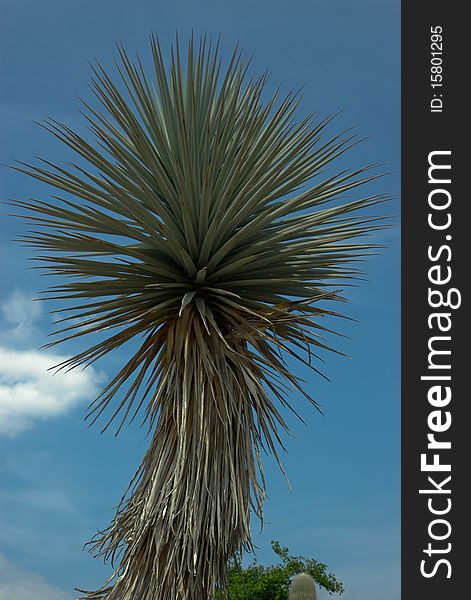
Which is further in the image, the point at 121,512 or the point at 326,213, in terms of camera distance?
the point at 326,213

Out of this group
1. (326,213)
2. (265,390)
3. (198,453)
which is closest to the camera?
(198,453)

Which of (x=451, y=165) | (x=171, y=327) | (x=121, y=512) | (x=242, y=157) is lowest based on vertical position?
(x=121, y=512)

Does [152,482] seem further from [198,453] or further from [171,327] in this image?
[171,327]

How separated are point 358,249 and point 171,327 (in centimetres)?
204

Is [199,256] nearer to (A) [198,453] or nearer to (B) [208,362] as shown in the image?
(B) [208,362]

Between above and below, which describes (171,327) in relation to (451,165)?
below

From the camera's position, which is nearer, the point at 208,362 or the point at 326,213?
the point at 208,362

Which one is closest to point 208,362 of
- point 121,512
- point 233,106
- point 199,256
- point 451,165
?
point 199,256

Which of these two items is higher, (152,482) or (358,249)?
(358,249)

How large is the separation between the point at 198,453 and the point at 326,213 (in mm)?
2721

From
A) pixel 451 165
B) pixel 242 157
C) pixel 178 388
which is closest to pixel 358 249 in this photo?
pixel 451 165

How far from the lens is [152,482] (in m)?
7.48

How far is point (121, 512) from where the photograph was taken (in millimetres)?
7707

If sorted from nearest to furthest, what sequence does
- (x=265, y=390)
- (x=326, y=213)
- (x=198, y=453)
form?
(x=198, y=453), (x=265, y=390), (x=326, y=213)
